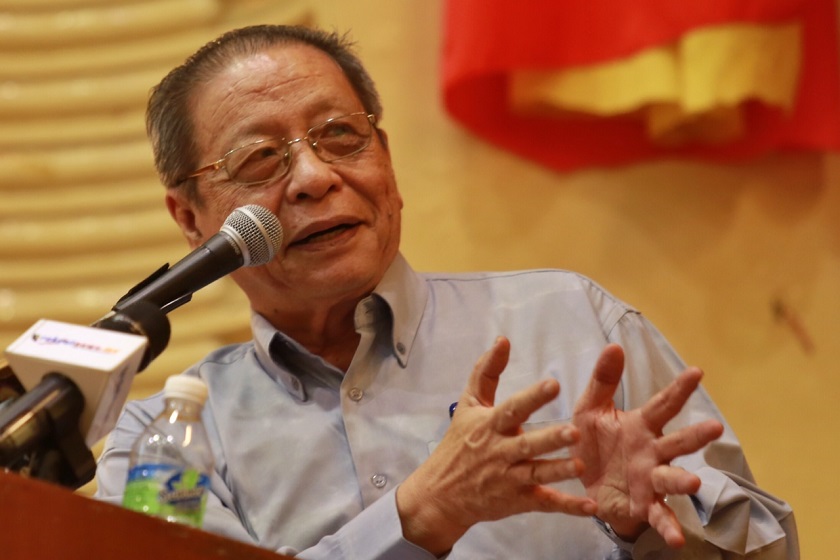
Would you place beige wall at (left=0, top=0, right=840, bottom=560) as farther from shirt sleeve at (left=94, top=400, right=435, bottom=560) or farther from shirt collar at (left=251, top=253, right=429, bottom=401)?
shirt sleeve at (left=94, top=400, right=435, bottom=560)

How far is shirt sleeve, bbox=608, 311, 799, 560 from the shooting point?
4.71ft

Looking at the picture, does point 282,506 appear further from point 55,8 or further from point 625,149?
point 55,8

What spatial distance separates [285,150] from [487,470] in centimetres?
87

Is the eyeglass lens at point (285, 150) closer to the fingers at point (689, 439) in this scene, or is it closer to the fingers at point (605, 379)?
the fingers at point (605, 379)

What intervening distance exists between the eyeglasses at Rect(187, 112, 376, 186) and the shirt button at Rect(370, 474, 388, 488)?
0.56 m

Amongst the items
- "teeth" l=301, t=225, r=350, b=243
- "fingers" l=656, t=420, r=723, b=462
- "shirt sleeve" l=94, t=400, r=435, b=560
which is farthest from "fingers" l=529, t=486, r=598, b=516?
"teeth" l=301, t=225, r=350, b=243

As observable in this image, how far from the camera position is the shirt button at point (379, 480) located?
1.72m

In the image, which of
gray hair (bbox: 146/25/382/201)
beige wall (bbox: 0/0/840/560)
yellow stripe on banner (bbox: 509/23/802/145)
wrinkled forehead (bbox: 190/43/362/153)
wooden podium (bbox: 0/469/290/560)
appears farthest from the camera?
beige wall (bbox: 0/0/840/560)

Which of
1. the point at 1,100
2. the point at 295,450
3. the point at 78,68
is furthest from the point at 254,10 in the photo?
the point at 295,450

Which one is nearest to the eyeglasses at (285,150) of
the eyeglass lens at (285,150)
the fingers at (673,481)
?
the eyeglass lens at (285,150)

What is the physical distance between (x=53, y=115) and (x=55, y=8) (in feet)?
1.18

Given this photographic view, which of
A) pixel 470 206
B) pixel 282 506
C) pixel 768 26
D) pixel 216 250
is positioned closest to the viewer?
pixel 216 250

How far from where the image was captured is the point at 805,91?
9.21 feet

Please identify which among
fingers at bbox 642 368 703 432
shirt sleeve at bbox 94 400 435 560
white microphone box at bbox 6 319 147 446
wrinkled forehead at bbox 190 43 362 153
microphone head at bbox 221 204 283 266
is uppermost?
wrinkled forehead at bbox 190 43 362 153
